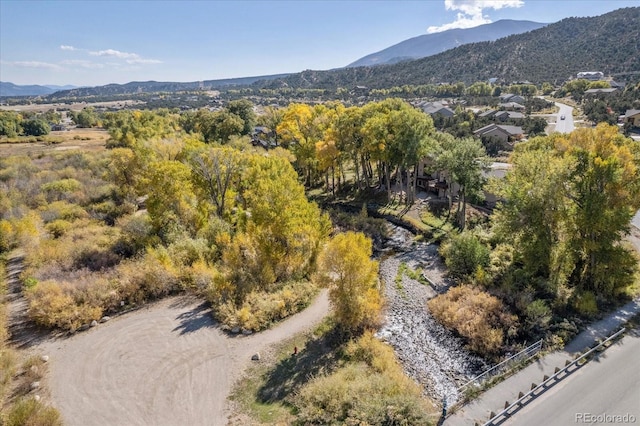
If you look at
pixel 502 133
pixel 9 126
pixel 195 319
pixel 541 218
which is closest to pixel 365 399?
pixel 195 319

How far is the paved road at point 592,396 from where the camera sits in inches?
563

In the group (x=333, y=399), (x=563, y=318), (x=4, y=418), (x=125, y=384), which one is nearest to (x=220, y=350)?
(x=125, y=384)

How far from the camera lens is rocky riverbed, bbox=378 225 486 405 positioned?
18141mm

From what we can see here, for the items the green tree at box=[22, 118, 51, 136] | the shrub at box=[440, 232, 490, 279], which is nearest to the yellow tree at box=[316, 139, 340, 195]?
the shrub at box=[440, 232, 490, 279]

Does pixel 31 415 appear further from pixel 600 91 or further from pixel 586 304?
pixel 600 91

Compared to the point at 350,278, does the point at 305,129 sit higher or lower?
higher

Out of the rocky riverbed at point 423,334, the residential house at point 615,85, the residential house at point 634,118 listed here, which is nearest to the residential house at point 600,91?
the residential house at point 615,85

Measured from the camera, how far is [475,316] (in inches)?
838

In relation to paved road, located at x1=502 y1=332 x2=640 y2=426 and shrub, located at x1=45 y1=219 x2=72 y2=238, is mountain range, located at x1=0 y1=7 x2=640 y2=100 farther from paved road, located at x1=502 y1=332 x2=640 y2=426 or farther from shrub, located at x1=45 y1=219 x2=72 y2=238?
shrub, located at x1=45 y1=219 x2=72 y2=238

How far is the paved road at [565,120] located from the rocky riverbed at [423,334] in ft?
171

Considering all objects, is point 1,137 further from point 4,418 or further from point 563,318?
point 563,318

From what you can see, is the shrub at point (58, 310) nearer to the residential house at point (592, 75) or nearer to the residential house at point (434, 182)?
the residential house at point (434, 182)

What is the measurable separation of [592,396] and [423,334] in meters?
8.54

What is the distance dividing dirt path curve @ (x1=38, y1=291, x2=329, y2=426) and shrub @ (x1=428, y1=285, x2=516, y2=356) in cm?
812
